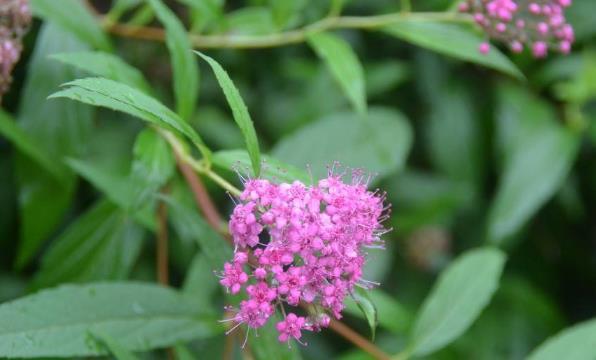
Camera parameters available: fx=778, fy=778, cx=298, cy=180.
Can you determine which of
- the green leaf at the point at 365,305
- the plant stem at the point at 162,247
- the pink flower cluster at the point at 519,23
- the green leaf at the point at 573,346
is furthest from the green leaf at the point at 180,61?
the green leaf at the point at 573,346

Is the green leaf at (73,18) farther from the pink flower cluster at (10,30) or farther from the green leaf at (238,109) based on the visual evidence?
the green leaf at (238,109)

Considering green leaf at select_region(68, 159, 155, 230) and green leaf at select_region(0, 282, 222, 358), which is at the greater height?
green leaf at select_region(68, 159, 155, 230)

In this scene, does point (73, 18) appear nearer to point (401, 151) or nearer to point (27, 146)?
point (27, 146)

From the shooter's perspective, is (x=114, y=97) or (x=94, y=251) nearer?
(x=114, y=97)

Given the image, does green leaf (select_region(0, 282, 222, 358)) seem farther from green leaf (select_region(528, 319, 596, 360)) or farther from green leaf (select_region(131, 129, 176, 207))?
green leaf (select_region(528, 319, 596, 360))

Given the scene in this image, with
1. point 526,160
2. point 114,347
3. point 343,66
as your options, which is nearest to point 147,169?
point 114,347

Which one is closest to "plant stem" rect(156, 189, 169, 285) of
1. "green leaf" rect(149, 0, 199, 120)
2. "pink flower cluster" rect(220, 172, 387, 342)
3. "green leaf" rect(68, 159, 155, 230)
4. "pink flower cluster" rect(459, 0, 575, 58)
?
"green leaf" rect(68, 159, 155, 230)
